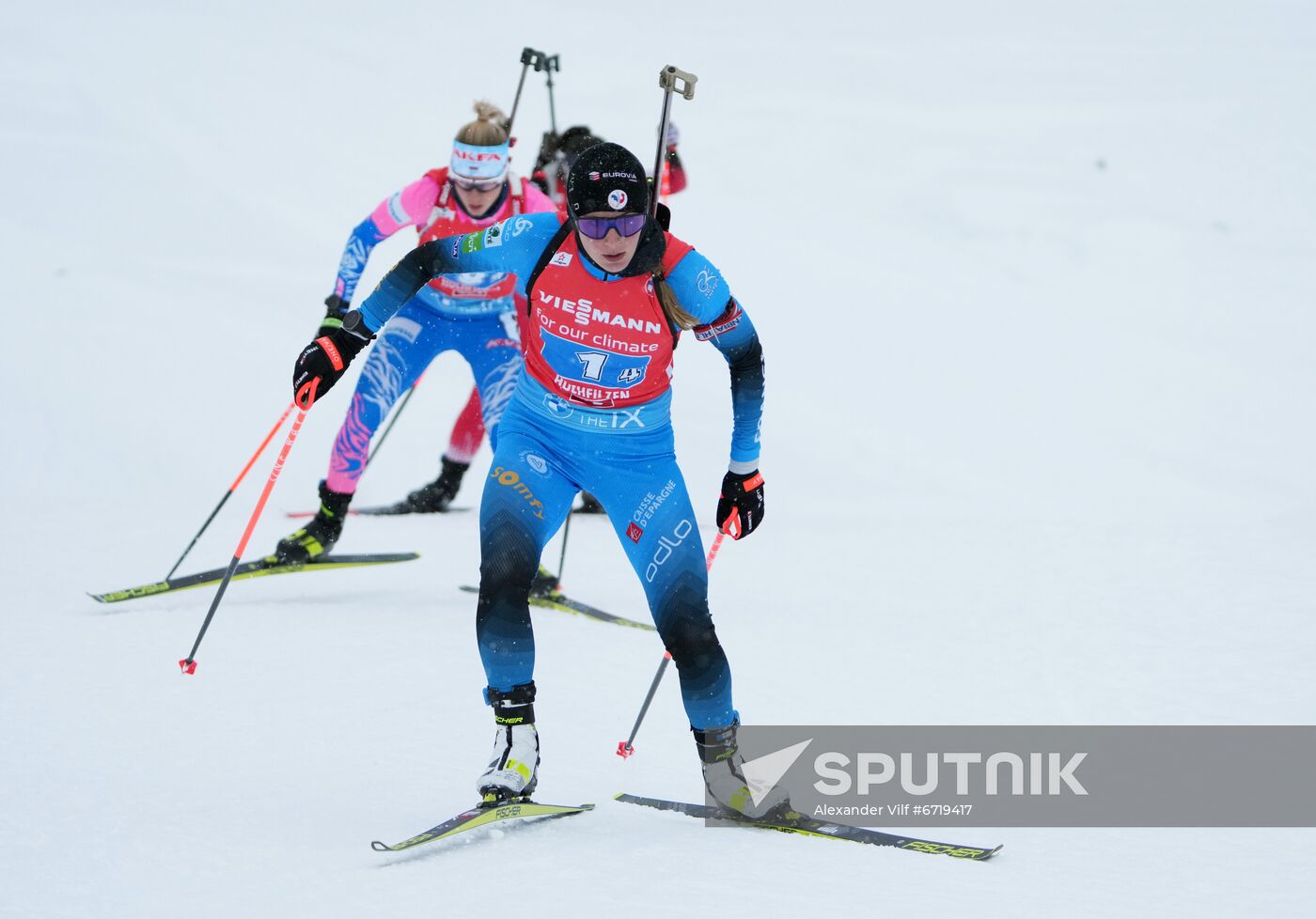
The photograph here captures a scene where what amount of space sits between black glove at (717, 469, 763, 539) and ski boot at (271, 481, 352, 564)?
9.48 ft

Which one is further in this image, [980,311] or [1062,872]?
[980,311]

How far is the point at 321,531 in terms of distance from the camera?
6.39 meters

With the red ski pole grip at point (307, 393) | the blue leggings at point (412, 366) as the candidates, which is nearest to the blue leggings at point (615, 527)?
the red ski pole grip at point (307, 393)

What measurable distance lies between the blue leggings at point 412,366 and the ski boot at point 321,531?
0.06 metres

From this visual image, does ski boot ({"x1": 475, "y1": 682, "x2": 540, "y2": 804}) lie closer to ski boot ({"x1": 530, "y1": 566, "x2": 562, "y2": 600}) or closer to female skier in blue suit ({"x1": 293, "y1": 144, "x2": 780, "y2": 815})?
female skier in blue suit ({"x1": 293, "y1": 144, "x2": 780, "y2": 815})

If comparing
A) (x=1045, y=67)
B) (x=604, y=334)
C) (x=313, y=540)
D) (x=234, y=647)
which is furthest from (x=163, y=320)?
(x=1045, y=67)

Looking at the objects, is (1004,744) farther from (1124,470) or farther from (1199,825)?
(1124,470)

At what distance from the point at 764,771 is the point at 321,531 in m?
3.17

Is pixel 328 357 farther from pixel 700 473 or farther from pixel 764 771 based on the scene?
pixel 700 473

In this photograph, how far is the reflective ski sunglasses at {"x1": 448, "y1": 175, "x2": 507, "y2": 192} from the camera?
6238 millimetres

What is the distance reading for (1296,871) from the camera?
369 cm

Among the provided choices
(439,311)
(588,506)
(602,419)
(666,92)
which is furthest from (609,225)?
(588,506)

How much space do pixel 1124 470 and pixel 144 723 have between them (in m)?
8.91

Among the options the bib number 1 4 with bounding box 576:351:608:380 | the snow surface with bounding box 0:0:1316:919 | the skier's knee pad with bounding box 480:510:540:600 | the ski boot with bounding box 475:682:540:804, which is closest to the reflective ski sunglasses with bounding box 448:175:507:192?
the snow surface with bounding box 0:0:1316:919
